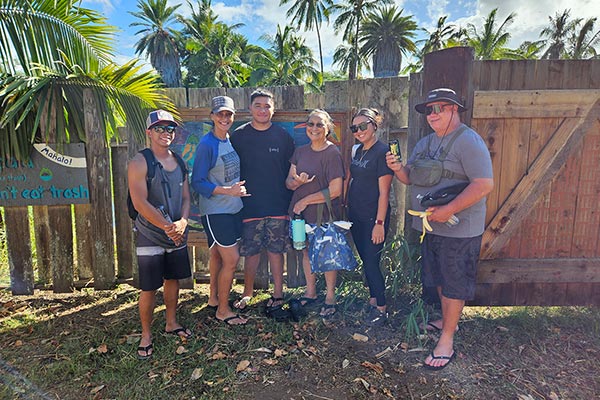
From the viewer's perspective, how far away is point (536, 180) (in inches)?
126

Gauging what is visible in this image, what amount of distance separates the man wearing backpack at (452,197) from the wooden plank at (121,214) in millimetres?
2760

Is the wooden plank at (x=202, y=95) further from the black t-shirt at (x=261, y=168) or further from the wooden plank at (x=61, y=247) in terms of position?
the wooden plank at (x=61, y=247)

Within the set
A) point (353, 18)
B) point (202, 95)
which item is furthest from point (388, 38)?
point (202, 95)

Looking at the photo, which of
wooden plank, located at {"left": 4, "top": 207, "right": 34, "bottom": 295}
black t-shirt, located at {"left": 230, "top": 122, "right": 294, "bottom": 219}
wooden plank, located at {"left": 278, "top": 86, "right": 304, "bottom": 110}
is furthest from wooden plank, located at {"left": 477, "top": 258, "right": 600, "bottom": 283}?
wooden plank, located at {"left": 4, "top": 207, "right": 34, "bottom": 295}

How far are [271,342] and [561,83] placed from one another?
3.35 meters

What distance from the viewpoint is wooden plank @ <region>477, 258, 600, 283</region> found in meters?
3.34

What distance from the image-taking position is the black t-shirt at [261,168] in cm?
323

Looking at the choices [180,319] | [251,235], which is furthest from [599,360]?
[180,319]

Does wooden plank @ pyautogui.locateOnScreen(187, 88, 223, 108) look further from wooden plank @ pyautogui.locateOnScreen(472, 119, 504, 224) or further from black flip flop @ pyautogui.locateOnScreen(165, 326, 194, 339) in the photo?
wooden plank @ pyautogui.locateOnScreen(472, 119, 504, 224)

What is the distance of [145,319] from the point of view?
9.54 feet

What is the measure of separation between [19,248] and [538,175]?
507cm

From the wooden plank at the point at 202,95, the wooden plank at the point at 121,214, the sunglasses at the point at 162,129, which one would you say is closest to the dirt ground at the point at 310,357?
the wooden plank at the point at 121,214

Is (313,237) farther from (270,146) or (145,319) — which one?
(145,319)

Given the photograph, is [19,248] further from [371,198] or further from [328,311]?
[371,198]
